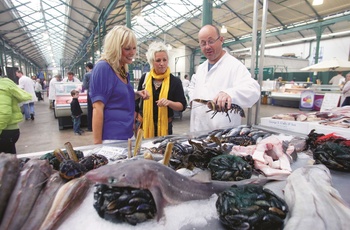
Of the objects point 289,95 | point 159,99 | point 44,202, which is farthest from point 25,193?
point 289,95

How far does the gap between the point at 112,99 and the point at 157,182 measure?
1192mm

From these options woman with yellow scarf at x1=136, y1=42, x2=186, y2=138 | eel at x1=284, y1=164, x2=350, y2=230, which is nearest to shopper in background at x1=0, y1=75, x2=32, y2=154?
woman with yellow scarf at x1=136, y1=42, x2=186, y2=138

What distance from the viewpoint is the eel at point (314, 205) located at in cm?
75

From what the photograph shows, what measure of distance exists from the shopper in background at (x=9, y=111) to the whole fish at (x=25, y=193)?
101 inches

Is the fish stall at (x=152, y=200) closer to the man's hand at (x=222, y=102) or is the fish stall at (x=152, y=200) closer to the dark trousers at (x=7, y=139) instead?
the man's hand at (x=222, y=102)

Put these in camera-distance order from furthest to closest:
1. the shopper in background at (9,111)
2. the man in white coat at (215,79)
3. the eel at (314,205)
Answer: the shopper in background at (9,111) < the man in white coat at (215,79) < the eel at (314,205)

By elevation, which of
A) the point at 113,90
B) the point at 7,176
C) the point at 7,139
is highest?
the point at 113,90

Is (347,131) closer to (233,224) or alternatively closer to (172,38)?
(233,224)

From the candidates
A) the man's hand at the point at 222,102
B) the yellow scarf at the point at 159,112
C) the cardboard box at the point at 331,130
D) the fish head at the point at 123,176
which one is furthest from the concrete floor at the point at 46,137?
the fish head at the point at 123,176

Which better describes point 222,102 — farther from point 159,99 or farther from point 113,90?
point 159,99

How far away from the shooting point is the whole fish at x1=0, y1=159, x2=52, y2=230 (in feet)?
2.58

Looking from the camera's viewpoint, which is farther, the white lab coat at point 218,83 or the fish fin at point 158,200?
the white lab coat at point 218,83

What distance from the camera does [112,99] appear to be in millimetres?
1933

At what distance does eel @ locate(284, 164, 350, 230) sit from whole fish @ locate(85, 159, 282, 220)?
0.86 feet
